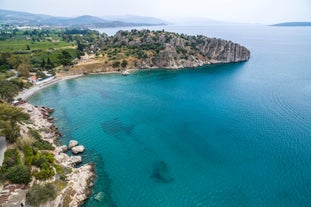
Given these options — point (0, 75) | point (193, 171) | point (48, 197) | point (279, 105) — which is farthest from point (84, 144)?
point (0, 75)

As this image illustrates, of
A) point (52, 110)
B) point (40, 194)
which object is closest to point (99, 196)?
point (40, 194)

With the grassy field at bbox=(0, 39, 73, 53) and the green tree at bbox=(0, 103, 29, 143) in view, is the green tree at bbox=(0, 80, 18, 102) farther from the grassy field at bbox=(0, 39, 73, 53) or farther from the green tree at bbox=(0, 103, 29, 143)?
the grassy field at bbox=(0, 39, 73, 53)

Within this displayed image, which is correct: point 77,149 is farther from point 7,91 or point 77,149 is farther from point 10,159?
point 7,91

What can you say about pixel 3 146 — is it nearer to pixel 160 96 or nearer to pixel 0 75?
pixel 160 96

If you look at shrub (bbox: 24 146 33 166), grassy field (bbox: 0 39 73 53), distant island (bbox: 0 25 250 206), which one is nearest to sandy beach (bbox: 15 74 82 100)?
distant island (bbox: 0 25 250 206)

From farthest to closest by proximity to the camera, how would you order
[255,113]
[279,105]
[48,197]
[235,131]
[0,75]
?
[0,75] < [279,105] < [255,113] < [235,131] < [48,197]
